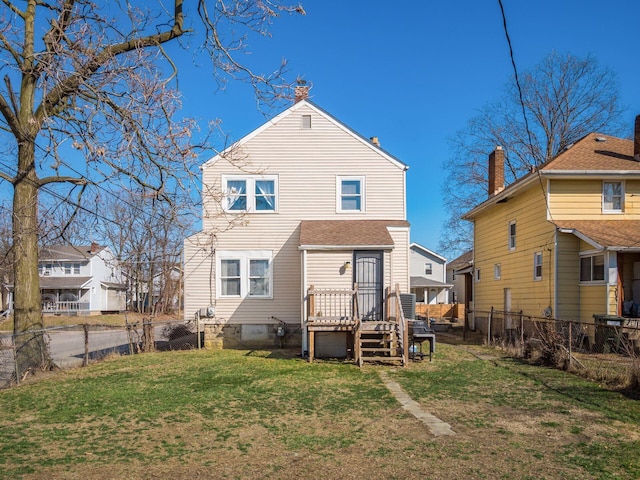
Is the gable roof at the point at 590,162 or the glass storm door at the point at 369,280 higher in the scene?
the gable roof at the point at 590,162

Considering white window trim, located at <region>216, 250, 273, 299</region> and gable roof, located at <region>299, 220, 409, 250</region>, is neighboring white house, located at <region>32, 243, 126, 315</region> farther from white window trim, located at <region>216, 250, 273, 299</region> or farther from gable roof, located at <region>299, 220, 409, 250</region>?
gable roof, located at <region>299, 220, 409, 250</region>

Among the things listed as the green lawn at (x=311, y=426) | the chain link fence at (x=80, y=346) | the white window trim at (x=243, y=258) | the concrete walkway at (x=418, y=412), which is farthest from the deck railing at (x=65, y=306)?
the concrete walkway at (x=418, y=412)

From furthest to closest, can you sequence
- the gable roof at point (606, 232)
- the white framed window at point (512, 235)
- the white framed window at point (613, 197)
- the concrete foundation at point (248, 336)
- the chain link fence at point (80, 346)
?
the white framed window at point (512, 235)
the white framed window at point (613, 197)
the concrete foundation at point (248, 336)
the gable roof at point (606, 232)
the chain link fence at point (80, 346)

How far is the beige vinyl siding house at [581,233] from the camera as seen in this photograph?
16.1 meters

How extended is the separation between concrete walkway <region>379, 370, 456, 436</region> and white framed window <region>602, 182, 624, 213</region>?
1133 cm

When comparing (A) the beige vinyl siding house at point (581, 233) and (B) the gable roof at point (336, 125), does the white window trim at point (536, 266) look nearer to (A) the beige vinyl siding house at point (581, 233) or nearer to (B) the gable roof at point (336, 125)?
(A) the beige vinyl siding house at point (581, 233)

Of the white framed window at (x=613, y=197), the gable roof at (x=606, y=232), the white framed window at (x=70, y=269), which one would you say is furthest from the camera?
the white framed window at (x=70, y=269)

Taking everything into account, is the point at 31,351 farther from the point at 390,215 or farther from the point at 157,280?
the point at 157,280

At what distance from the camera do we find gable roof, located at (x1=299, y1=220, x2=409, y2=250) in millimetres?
15461

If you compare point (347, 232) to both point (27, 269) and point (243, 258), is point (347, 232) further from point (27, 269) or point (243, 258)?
point (27, 269)

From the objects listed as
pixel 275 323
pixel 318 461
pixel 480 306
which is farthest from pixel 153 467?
pixel 480 306

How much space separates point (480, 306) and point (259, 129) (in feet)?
45.4

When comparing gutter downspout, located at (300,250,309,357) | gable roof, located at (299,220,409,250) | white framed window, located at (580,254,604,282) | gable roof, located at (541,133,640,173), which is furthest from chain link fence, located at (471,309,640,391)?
gutter downspout, located at (300,250,309,357)

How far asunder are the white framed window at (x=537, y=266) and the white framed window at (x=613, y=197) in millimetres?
2561
